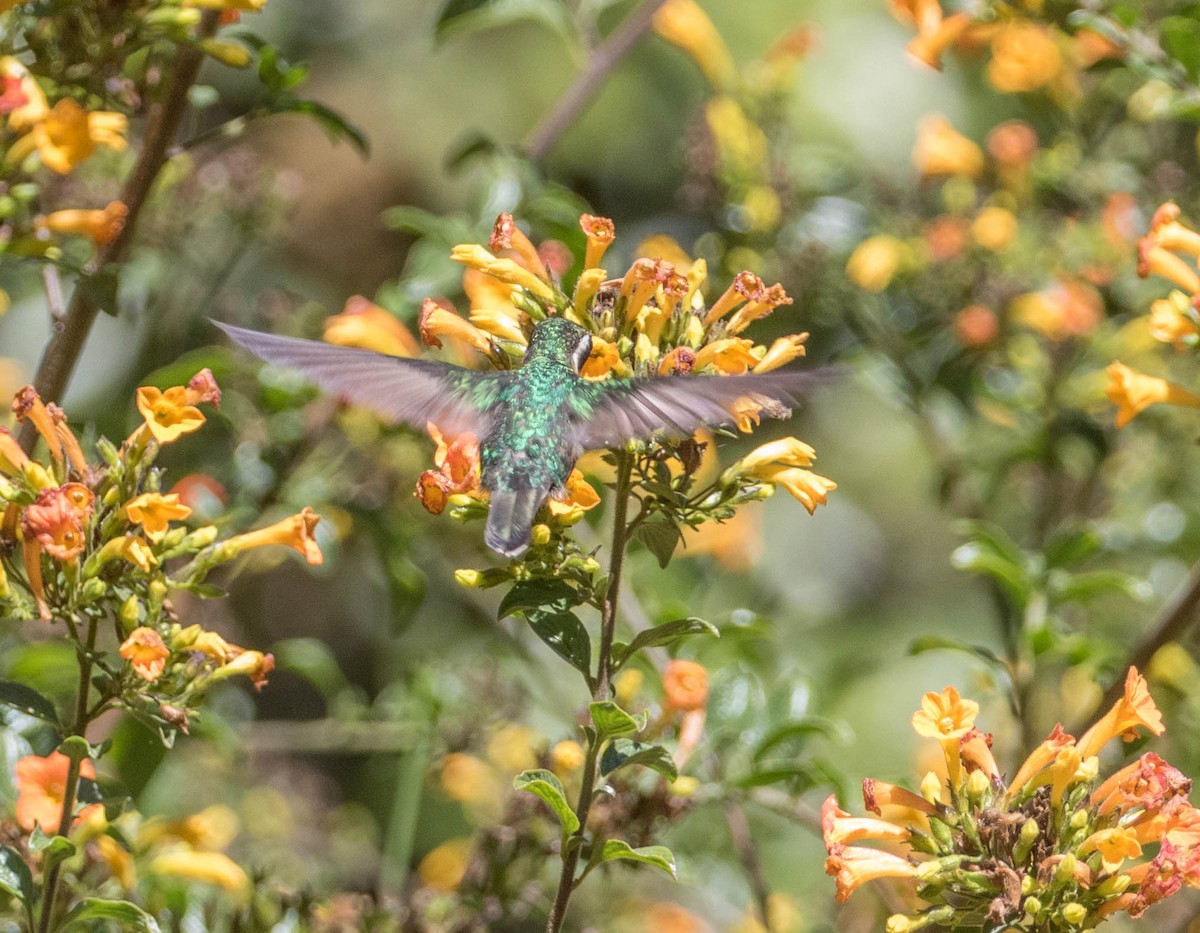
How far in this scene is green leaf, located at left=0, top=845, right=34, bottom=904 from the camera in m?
1.46

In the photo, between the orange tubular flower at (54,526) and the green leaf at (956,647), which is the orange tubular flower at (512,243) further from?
the green leaf at (956,647)

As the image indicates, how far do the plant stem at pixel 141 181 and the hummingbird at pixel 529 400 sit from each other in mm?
270

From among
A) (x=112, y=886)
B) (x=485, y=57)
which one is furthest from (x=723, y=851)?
(x=485, y=57)

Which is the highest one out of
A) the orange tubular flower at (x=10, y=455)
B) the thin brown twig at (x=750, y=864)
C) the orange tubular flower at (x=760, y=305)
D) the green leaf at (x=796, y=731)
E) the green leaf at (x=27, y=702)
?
the orange tubular flower at (x=760, y=305)

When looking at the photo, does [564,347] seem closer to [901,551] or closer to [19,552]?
[19,552]

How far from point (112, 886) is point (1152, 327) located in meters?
1.50

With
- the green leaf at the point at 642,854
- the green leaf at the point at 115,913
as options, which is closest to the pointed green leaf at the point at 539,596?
the green leaf at the point at 642,854

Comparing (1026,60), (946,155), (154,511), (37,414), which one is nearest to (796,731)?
(154,511)

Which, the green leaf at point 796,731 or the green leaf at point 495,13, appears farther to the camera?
the green leaf at point 495,13

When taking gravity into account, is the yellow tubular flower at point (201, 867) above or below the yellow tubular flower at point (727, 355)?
below

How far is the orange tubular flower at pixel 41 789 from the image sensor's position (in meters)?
1.62

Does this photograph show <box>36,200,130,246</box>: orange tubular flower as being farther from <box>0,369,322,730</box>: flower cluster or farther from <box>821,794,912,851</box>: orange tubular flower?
<box>821,794,912,851</box>: orange tubular flower

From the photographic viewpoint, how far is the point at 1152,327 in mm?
1835

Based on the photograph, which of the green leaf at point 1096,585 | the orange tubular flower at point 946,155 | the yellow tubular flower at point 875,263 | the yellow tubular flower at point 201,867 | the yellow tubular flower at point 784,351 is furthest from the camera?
the orange tubular flower at point 946,155
